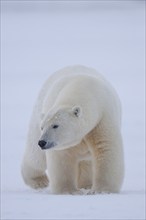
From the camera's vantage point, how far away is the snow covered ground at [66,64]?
4137 millimetres

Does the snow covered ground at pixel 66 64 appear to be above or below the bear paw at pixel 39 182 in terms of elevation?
above

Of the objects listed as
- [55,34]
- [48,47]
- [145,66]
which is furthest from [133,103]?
[55,34]

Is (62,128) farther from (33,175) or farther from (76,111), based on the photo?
(33,175)

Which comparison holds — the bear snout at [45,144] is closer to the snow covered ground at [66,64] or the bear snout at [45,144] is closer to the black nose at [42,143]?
the black nose at [42,143]

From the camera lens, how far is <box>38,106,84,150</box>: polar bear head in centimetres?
481

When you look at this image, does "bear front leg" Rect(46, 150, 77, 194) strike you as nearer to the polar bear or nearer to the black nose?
the polar bear

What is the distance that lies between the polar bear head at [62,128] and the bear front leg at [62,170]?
18 centimetres

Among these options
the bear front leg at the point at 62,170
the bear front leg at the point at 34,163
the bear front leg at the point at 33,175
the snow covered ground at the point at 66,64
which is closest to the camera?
the snow covered ground at the point at 66,64

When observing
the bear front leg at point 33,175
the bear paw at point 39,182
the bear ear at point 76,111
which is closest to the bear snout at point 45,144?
the bear ear at point 76,111

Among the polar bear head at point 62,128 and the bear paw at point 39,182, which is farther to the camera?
the bear paw at point 39,182

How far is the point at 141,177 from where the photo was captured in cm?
675

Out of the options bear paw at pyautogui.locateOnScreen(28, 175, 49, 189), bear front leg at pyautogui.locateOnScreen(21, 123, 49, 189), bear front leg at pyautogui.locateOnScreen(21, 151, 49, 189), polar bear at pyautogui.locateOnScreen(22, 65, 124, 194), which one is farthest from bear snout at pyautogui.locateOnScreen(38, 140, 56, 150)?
bear paw at pyautogui.locateOnScreen(28, 175, 49, 189)

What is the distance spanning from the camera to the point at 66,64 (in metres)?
17.0

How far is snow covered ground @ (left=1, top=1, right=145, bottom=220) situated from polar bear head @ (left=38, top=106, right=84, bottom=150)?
14.7 inches
